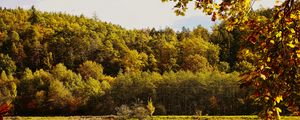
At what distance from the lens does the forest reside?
84.8 meters

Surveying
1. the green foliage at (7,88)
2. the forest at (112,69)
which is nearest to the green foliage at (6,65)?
the forest at (112,69)

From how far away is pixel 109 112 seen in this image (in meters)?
83.5

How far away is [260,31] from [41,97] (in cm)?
8825

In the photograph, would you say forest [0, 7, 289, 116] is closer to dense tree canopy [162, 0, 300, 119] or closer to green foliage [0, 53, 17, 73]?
green foliage [0, 53, 17, 73]

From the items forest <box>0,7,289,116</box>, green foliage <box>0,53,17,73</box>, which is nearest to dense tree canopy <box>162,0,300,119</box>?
forest <box>0,7,289,116</box>

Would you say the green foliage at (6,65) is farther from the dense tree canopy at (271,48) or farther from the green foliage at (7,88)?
the dense tree canopy at (271,48)

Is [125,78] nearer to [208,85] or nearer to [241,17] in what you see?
[208,85]

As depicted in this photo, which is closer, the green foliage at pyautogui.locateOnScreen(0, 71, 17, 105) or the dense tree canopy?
the dense tree canopy

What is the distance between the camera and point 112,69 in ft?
445

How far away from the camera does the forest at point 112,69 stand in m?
84.8

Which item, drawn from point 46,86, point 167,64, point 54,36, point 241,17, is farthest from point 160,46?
point 241,17

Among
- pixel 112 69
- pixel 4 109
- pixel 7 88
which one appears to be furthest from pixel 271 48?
pixel 112 69

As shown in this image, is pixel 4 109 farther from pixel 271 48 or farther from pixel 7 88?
pixel 7 88

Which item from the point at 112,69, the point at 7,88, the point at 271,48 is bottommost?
the point at 271,48
